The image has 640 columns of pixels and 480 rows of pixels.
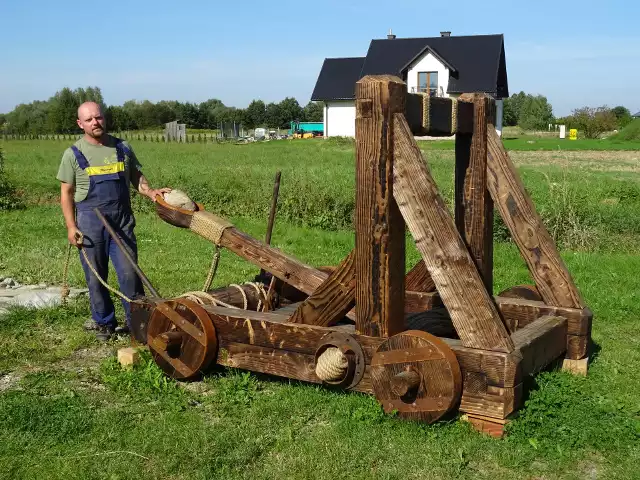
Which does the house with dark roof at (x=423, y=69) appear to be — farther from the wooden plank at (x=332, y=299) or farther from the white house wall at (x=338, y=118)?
the wooden plank at (x=332, y=299)

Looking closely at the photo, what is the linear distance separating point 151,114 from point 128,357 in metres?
96.1

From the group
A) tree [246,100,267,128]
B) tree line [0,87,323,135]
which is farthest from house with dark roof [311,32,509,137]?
tree [246,100,267,128]

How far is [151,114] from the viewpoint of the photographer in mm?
98000

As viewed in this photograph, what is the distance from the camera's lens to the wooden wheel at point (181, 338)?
203 inches

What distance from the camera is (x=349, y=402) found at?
470cm

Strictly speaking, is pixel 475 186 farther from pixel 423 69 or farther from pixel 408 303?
pixel 423 69

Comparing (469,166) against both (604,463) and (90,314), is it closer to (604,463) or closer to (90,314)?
(604,463)

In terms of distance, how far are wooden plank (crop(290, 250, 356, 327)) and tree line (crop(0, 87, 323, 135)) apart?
7563cm

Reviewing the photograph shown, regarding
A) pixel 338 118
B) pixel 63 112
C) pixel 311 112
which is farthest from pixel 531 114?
pixel 63 112

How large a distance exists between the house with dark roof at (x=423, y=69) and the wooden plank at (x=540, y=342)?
158 feet

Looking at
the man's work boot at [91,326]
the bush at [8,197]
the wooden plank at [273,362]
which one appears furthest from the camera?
the bush at [8,197]

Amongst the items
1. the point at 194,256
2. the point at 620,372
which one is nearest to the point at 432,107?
the point at 620,372

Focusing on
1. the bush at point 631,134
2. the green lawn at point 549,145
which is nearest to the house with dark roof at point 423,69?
the green lawn at point 549,145

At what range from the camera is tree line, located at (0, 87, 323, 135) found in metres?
85.2
